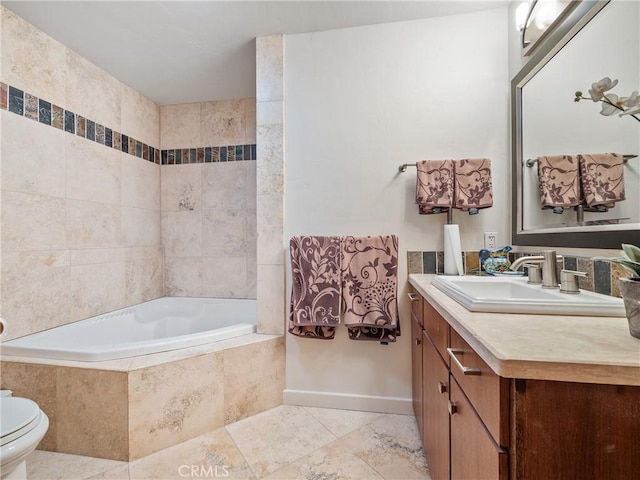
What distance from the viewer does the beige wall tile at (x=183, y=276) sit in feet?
8.77

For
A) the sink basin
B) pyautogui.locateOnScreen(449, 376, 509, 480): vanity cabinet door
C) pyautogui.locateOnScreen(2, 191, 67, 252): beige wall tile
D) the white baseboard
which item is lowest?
the white baseboard

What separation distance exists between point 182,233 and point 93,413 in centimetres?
164

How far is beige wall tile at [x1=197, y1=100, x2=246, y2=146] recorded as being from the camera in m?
2.62

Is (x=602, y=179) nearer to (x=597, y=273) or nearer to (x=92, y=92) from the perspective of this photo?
(x=597, y=273)

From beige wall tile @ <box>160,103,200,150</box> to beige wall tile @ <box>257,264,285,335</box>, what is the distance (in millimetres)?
1644

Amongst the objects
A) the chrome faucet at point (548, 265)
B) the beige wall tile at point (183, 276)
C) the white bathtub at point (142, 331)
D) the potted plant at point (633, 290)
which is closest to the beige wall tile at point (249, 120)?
the beige wall tile at point (183, 276)

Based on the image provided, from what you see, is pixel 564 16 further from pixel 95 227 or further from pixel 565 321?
pixel 95 227

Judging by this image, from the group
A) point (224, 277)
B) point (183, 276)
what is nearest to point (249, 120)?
point (224, 277)

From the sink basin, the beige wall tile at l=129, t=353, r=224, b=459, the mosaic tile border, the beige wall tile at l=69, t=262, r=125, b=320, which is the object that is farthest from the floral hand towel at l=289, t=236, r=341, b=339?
the beige wall tile at l=69, t=262, r=125, b=320

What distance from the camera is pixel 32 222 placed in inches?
65.1

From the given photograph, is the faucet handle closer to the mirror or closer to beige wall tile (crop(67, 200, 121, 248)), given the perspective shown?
the mirror

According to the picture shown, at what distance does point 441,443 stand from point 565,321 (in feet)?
1.94

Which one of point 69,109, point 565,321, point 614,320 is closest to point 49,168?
point 69,109

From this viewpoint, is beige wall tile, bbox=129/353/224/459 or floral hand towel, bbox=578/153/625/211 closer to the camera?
floral hand towel, bbox=578/153/625/211
